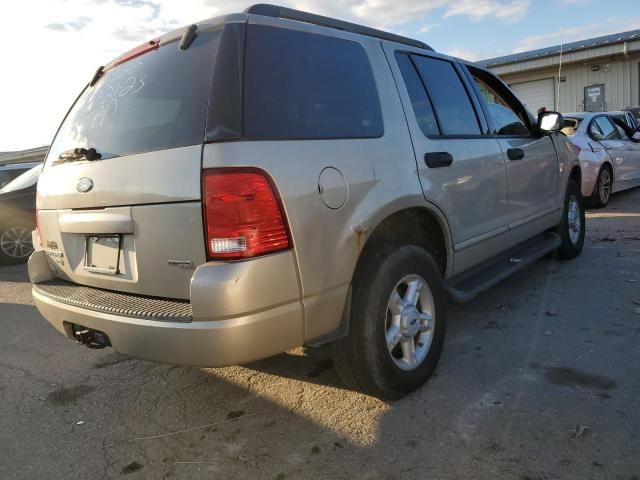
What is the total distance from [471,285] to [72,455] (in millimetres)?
2603

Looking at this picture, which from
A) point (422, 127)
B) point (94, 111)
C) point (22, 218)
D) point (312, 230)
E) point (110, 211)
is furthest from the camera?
point (22, 218)

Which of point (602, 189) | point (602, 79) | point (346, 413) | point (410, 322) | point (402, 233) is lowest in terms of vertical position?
point (346, 413)

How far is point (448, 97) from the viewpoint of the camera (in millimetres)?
3795

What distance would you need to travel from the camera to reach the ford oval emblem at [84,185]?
2.72m

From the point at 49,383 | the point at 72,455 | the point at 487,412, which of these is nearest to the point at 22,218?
the point at 49,383

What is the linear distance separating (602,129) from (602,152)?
650mm

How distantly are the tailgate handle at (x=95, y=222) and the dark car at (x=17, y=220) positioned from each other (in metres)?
5.50

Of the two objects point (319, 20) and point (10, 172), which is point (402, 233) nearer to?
point (319, 20)

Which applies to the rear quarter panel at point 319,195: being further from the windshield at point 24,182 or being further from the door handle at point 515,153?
the windshield at point 24,182

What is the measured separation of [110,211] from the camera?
261cm

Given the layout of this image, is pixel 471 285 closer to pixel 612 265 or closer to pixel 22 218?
pixel 612 265

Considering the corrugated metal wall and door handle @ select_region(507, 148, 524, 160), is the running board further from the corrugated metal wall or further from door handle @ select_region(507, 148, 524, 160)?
the corrugated metal wall

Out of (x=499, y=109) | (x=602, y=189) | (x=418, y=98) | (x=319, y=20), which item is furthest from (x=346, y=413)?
(x=602, y=189)

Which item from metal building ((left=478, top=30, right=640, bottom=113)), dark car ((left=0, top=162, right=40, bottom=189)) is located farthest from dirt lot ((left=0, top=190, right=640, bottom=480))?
metal building ((left=478, top=30, right=640, bottom=113))
